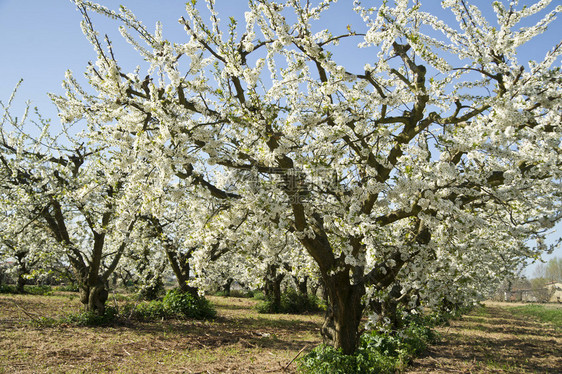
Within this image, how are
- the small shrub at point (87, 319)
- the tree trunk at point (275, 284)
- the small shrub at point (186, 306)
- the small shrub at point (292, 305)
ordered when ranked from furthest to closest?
the small shrub at point (292, 305)
the tree trunk at point (275, 284)
the small shrub at point (186, 306)
the small shrub at point (87, 319)

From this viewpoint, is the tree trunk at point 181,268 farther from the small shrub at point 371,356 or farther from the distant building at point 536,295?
the distant building at point 536,295

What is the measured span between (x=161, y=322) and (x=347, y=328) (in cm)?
774

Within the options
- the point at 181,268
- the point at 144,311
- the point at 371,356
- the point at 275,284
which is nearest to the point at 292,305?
the point at 275,284

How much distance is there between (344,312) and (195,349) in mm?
4369

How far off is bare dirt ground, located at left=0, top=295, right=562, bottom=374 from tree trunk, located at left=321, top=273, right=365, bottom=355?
1.29 metres

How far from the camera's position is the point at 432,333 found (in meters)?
10.7

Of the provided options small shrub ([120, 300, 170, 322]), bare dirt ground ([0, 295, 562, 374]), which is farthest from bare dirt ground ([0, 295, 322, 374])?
small shrub ([120, 300, 170, 322])

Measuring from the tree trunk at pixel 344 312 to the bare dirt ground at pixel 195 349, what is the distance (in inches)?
50.8

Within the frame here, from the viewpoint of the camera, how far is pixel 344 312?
657 centimetres

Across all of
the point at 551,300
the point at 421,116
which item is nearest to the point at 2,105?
the point at 421,116

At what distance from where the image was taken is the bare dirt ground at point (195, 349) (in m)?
7.08

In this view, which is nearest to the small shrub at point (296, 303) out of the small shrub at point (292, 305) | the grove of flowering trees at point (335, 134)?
the small shrub at point (292, 305)

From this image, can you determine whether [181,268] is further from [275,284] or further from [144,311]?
[275,284]

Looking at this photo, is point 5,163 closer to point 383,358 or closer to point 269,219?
point 269,219
